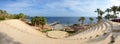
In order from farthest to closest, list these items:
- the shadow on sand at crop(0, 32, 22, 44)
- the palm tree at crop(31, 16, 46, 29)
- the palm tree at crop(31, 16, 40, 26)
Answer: the palm tree at crop(31, 16, 46, 29) < the palm tree at crop(31, 16, 40, 26) < the shadow on sand at crop(0, 32, 22, 44)

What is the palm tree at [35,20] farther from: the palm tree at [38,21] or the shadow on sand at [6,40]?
the shadow on sand at [6,40]

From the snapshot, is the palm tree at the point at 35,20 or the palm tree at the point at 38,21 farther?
the palm tree at the point at 38,21

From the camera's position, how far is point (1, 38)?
578 inches

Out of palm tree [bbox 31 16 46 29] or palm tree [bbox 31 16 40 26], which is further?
palm tree [bbox 31 16 46 29]

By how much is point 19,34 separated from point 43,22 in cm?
3463

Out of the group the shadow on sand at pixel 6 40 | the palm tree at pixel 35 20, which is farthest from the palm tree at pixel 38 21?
the shadow on sand at pixel 6 40

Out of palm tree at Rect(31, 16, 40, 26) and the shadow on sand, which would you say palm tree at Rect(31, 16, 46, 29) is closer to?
palm tree at Rect(31, 16, 40, 26)

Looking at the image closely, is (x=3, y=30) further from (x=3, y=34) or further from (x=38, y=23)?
(x=38, y=23)

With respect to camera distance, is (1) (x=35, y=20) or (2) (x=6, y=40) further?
(1) (x=35, y=20)

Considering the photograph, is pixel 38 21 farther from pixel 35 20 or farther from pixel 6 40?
pixel 6 40

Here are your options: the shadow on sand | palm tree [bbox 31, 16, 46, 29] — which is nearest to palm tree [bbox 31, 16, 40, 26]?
palm tree [bbox 31, 16, 46, 29]

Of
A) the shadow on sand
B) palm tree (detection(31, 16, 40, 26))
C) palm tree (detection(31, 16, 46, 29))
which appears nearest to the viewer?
the shadow on sand

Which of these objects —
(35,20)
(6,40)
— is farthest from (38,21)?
(6,40)

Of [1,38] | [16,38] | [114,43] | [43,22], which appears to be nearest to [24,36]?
[16,38]
